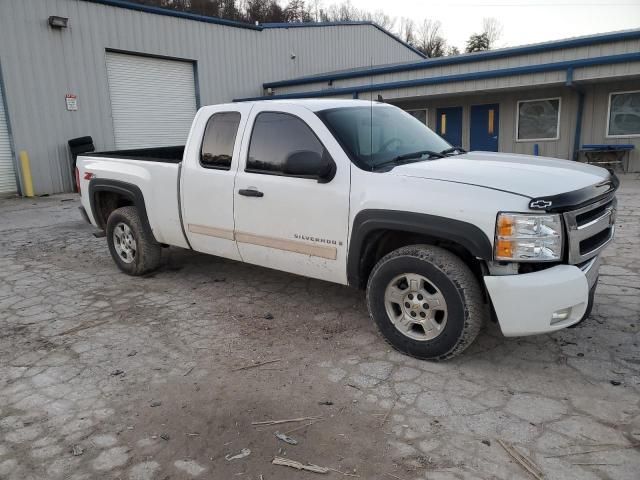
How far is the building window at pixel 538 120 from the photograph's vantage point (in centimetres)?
1497

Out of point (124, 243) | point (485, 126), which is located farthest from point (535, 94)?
point (124, 243)

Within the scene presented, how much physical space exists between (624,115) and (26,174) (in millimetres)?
16400

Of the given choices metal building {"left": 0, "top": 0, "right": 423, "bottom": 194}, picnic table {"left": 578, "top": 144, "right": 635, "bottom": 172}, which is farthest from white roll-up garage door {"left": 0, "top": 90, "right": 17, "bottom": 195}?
picnic table {"left": 578, "top": 144, "right": 635, "bottom": 172}

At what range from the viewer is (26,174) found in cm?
1388

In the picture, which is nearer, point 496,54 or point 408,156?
point 408,156

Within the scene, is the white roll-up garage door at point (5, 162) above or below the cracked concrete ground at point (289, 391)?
above

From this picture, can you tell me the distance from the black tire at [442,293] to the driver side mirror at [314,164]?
787 millimetres

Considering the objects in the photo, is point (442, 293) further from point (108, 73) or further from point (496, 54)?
point (108, 73)

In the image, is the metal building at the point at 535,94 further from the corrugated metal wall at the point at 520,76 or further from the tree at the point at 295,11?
the tree at the point at 295,11

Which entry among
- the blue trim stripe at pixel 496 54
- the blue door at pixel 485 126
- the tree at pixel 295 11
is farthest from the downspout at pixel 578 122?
the tree at pixel 295 11

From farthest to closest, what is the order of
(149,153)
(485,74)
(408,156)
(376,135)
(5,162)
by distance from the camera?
(485,74)
(5,162)
(149,153)
(376,135)
(408,156)

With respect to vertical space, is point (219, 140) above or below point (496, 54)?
below

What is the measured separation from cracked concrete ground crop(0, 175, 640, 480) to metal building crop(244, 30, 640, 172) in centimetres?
953

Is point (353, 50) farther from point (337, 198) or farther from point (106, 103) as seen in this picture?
point (337, 198)
